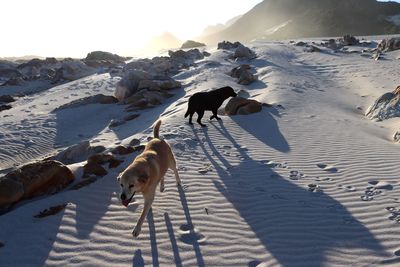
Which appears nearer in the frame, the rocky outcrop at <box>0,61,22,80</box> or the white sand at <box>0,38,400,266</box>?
the white sand at <box>0,38,400,266</box>

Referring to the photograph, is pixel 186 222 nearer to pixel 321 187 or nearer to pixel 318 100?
pixel 321 187

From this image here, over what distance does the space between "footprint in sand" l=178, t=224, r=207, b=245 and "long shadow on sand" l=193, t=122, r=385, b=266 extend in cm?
86

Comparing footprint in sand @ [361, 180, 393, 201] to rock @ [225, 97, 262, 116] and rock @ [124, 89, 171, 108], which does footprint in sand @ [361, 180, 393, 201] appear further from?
rock @ [124, 89, 171, 108]

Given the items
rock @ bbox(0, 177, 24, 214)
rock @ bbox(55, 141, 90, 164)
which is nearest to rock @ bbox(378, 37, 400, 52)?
rock @ bbox(55, 141, 90, 164)

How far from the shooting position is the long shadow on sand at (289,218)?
5.37 metres

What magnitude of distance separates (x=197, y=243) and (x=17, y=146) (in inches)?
409

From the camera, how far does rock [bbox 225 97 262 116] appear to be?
13.7 metres

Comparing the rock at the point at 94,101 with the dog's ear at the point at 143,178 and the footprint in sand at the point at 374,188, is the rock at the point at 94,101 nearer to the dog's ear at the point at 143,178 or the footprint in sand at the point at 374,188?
the dog's ear at the point at 143,178

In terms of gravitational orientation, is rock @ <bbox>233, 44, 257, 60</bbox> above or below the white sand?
above

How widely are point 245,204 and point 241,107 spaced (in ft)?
24.0

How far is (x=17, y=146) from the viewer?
1373 centimetres

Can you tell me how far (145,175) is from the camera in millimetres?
5848

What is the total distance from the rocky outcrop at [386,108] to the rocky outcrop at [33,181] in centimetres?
1081

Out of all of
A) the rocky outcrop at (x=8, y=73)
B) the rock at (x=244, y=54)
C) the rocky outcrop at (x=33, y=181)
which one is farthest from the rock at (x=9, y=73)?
the rocky outcrop at (x=33, y=181)
